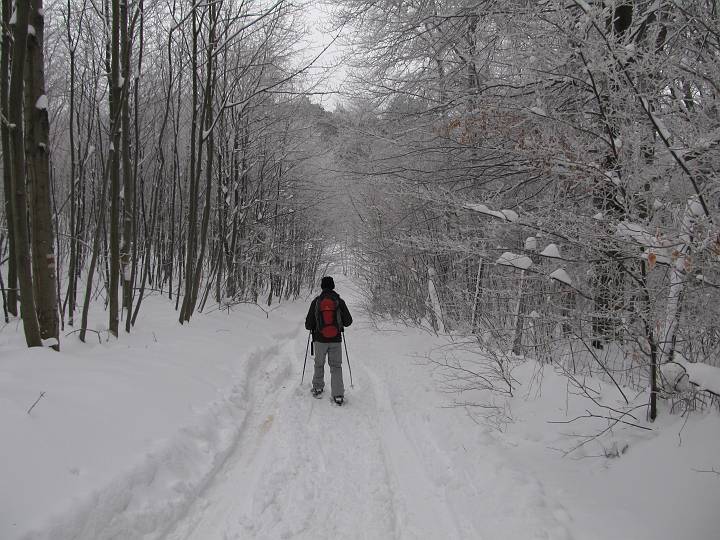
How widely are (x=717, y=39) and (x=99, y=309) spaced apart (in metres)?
10.2

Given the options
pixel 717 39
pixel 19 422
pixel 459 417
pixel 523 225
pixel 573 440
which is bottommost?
pixel 459 417

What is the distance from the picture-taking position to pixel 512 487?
3615 millimetres

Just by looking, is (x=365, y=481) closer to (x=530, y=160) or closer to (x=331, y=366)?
(x=331, y=366)

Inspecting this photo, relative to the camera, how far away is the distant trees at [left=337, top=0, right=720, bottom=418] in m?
2.69

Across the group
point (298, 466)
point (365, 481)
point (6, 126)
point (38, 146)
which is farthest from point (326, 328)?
point (6, 126)

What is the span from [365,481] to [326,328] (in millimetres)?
3086

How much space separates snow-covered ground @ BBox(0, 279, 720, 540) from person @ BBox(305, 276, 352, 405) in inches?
27.9

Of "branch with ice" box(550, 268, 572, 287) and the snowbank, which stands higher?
"branch with ice" box(550, 268, 572, 287)

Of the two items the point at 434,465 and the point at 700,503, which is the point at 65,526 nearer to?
the point at 434,465

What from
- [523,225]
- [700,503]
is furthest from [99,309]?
[700,503]

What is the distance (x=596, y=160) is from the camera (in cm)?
369

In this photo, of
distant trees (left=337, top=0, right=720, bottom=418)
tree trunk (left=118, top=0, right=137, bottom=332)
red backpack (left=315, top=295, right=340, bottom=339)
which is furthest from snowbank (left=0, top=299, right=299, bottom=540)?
distant trees (left=337, top=0, right=720, bottom=418)

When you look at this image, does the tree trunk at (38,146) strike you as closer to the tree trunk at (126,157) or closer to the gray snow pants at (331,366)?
the tree trunk at (126,157)

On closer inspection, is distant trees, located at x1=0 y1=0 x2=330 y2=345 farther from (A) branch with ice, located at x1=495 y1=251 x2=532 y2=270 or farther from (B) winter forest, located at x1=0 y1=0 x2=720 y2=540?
(A) branch with ice, located at x1=495 y1=251 x2=532 y2=270
